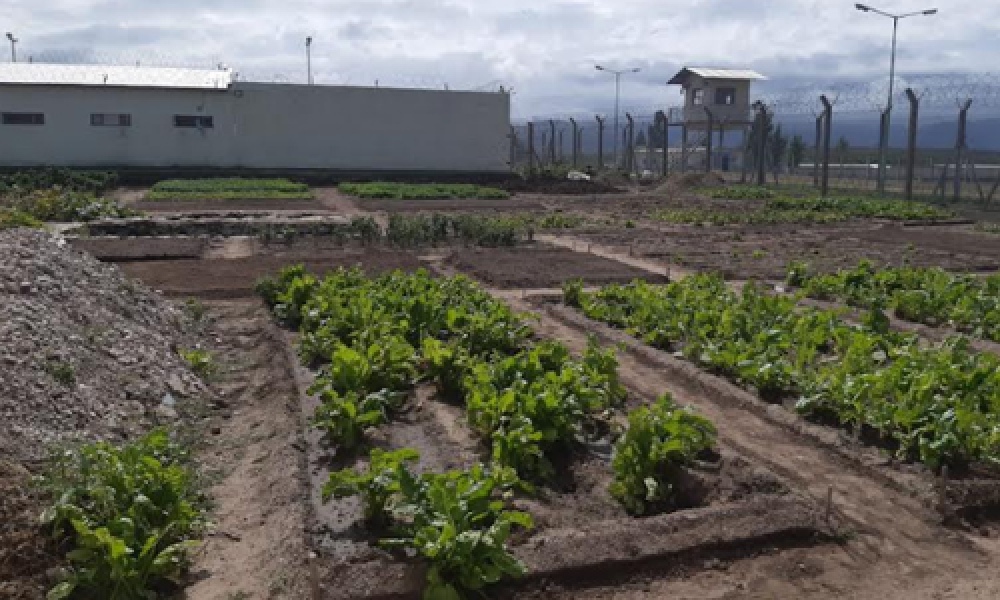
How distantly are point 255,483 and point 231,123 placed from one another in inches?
1442

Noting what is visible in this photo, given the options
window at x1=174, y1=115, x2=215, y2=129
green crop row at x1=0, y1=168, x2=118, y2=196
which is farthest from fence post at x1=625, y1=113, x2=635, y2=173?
green crop row at x1=0, y1=168, x2=118, y2=196

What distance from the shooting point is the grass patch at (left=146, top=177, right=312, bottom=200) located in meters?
30.7

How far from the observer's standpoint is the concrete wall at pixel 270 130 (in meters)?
38.8

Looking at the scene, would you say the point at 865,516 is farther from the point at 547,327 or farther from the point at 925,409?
the point at 547,327

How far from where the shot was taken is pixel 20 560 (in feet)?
16.6

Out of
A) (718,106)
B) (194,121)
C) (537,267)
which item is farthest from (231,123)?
(718,106)

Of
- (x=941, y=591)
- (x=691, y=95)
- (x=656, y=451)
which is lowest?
(x=941, y=591)

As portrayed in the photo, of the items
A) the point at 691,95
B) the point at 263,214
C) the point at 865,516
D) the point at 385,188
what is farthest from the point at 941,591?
the point at 691,95

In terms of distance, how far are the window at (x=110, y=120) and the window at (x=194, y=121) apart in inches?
80.3

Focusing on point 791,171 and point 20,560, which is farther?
point 791,171

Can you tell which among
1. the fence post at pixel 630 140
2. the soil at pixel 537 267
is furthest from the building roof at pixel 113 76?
the soil at pixel 537 267

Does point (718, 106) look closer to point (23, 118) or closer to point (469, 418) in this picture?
point (23, 118)

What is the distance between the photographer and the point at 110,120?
1549 inches

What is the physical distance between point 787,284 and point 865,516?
9.62 metres
